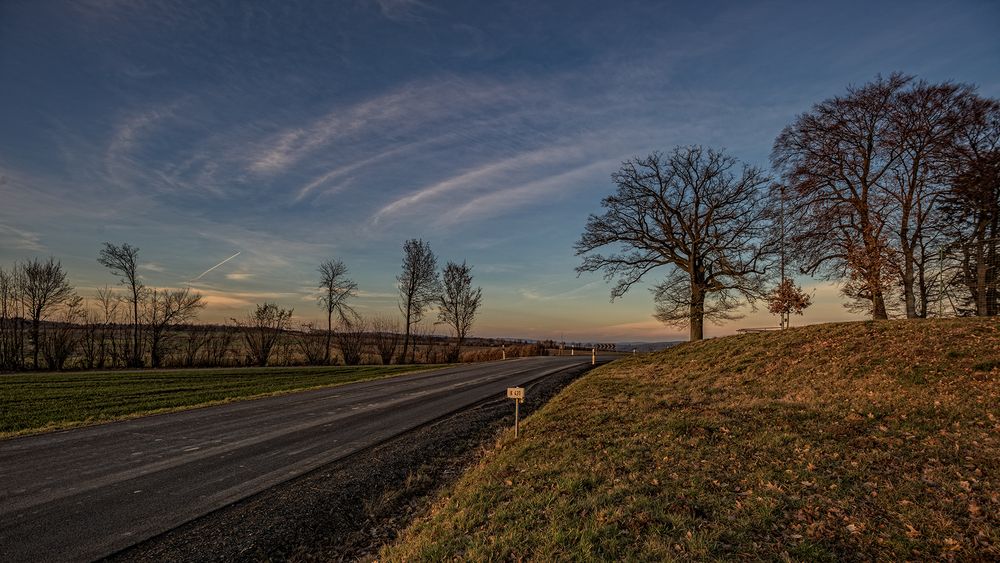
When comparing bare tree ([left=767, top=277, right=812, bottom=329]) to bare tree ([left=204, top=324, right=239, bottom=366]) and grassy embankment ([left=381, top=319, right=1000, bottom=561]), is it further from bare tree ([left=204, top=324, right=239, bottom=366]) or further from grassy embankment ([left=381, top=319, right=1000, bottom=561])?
bare tree ([left=204, top=324, right=239, bottom=366])

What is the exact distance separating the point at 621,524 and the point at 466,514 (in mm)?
1952

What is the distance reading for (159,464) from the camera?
794 cm

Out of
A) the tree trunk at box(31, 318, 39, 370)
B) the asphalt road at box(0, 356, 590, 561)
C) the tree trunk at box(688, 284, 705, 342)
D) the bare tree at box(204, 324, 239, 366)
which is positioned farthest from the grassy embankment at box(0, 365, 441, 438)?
the tree trunk at box(688, 284, 705, 342)

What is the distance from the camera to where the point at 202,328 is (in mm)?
34219

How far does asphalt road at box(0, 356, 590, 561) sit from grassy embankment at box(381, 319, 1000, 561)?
3332mm

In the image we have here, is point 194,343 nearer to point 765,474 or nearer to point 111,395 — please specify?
point 111,395

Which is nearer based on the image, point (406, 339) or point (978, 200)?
point (978, 200)

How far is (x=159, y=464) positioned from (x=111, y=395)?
451 inches

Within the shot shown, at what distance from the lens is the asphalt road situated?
17.7ft

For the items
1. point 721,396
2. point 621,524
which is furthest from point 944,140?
point 621,524

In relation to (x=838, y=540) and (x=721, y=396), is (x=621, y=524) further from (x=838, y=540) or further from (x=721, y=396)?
(x=721, y=396)

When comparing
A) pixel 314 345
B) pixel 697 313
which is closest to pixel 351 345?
pixel 314 345

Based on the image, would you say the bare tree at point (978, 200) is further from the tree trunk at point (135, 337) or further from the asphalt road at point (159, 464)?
the tree trunk at point (135, 337)

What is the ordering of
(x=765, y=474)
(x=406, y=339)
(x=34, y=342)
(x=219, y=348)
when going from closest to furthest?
1. (x=765, y=474)
2. (x=34, y=342)
3. (x=219, y=348)
4. (x=406, y=339)
